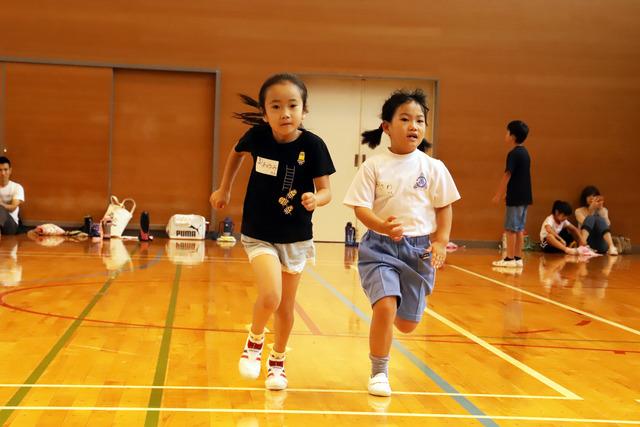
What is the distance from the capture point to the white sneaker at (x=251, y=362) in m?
3.75

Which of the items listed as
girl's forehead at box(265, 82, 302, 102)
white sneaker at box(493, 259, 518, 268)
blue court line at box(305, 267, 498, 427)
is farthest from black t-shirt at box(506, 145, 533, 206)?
girl's forehead at box(265, 82, 302, 102)

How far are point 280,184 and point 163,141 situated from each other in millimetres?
9515

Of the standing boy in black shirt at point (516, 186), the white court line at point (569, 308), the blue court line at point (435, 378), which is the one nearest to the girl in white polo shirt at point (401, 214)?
the blue court line at point (435, 378)

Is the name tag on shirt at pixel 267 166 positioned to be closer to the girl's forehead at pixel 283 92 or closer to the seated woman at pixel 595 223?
the girl's forehead at pixel 283 92

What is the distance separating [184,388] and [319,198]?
1.01 meters

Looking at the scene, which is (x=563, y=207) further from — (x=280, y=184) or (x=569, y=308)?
(x=280, y=184)

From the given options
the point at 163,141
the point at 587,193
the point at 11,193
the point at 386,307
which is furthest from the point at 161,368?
the point at 587,193

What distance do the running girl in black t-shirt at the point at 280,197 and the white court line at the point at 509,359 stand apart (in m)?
1.29

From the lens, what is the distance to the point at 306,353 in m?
4.72

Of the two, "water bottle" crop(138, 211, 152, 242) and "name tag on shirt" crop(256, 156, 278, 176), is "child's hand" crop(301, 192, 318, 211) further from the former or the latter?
"water bottle" crop(138, 211, 152, 242)

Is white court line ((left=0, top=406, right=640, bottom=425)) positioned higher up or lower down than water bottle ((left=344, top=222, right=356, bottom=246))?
higher up

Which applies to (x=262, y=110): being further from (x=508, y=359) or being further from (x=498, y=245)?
(x=498, y=245)

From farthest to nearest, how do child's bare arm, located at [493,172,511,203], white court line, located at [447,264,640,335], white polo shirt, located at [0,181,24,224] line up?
white polo shirt, located at [0,181,24,224] → child's bare arm, located at [493,172,511,203] → white court line, located at [447,264,640,335]

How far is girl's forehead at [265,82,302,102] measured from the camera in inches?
148
